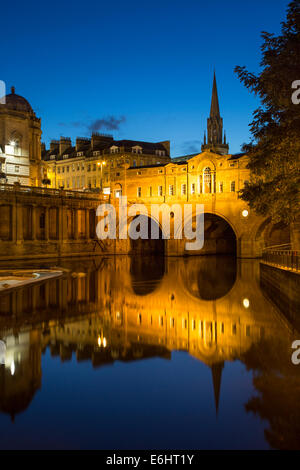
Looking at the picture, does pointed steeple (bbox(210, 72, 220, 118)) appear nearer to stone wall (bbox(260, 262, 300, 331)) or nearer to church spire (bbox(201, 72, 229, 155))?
church spire (bbox(201, 72, 229, 155))

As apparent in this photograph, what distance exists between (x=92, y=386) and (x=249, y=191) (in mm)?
17538

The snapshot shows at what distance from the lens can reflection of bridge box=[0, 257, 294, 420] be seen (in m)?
9.52

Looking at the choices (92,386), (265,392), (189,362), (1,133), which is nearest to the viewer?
(265,392)

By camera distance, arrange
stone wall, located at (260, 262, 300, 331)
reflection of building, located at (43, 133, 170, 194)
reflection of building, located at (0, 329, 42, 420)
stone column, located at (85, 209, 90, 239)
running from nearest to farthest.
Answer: reflection of building, located at (0, 329, 42, 420)
stone wall, located at (260, 262, 300, 331)
stone column, located at (85, 209, 90, 239)
reflection of building, located at (43, 133, 170, 194)

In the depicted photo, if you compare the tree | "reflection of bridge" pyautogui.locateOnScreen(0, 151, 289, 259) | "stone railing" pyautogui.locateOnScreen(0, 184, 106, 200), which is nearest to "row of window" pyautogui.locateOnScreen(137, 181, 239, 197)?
"reflection of bridge" pyautogui.locateOnScreen(0, 151, 289, 259)

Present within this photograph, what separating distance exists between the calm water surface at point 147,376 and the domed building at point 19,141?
154 ft

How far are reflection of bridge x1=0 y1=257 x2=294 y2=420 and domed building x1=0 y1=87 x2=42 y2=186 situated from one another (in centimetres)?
4230

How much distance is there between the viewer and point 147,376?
8.59 meters

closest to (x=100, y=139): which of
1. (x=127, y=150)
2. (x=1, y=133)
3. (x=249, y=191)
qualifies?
(x=127, y=150)

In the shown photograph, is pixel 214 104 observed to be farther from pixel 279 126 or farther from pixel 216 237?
pixel 279 126

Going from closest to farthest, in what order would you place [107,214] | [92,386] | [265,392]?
[265,392] < [92,386] < [107,214]
